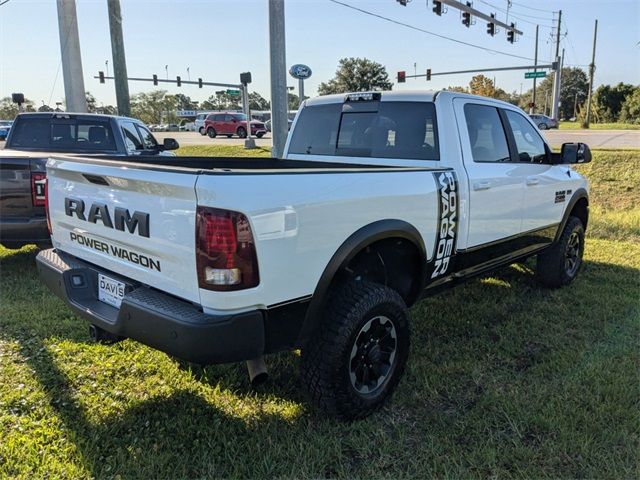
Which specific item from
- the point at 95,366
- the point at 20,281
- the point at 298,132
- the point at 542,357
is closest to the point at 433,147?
the point at 298,132

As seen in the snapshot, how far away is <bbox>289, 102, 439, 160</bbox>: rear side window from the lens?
375 centimetres

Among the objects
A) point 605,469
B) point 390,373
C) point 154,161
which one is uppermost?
point 154,161

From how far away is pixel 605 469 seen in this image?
8.20 ft

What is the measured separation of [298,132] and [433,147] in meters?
1.42

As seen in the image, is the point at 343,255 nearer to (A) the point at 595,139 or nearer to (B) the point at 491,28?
(A) the point at 595,139

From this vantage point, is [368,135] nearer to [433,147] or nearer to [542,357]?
[433,147]

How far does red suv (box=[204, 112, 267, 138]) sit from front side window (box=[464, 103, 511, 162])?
104ft

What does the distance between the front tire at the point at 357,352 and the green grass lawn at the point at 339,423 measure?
0.50ft

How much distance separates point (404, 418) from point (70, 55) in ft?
44.9

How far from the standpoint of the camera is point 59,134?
706 centimetres

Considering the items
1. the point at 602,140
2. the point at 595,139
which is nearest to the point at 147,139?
the point at 602,140

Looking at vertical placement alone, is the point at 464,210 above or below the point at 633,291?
above

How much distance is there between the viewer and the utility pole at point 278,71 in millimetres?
8891

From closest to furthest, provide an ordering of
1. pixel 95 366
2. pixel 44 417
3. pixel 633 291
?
pixel 44 417 < pixel 95 366 < pixel 633 291
